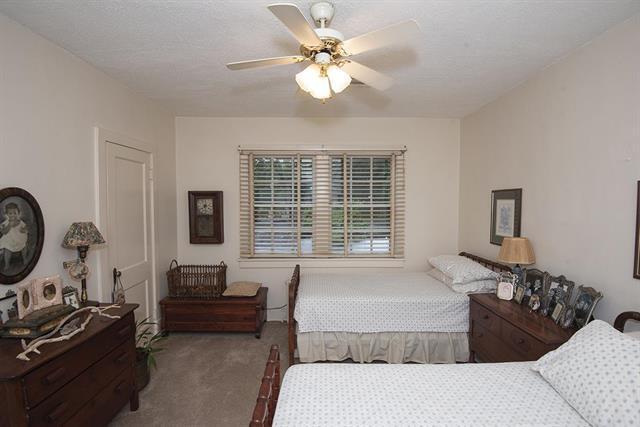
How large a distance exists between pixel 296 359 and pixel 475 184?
2798 mm

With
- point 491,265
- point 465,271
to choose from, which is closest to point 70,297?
point 465,271

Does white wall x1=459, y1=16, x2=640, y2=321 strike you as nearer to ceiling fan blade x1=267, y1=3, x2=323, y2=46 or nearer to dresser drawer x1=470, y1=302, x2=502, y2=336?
dresser drawer x1=470, y1=302, x2=502, y2=336

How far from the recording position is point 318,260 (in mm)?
3924

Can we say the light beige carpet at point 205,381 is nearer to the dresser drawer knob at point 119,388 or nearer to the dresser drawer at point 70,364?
the dresser drawer knob at point 119,388

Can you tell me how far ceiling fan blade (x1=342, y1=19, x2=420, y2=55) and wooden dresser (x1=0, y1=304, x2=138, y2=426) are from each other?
211 centimetres

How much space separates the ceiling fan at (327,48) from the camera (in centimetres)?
133

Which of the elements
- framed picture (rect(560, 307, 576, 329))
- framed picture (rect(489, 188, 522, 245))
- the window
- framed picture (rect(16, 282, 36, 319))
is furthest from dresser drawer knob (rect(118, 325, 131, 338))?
framed picture (rect(489, 188, 522, 245))

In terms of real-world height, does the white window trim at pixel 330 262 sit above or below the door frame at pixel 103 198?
below

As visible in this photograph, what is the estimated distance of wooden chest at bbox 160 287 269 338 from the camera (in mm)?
3379

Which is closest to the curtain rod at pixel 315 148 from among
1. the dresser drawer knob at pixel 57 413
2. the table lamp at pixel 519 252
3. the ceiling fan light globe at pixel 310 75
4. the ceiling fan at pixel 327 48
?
the table lamp at pixel 519 252

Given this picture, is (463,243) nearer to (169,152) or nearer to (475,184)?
(475,184)

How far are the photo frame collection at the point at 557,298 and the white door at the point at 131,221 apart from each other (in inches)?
136

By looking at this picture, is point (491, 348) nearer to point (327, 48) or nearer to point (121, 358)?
point (327, 48)

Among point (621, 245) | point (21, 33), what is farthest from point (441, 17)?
point (21, 33)
